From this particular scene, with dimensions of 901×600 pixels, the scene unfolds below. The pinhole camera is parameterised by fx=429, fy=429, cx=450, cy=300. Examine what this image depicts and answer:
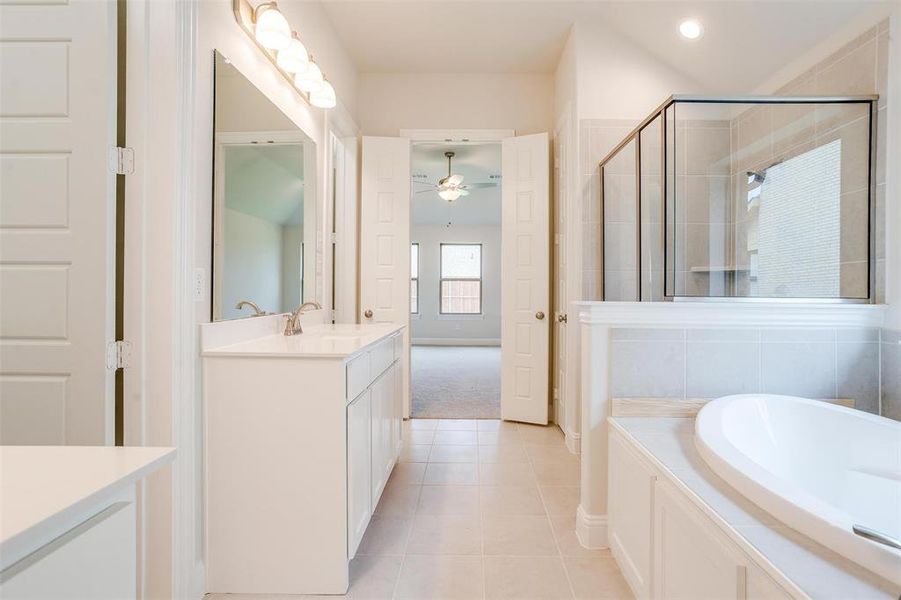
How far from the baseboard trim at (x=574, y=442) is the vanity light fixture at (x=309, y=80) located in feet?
9.01

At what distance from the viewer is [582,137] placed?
305cm

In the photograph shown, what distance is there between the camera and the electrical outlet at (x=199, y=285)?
1548 mm

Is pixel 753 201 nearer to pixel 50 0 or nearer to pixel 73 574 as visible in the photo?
pixel 73 574

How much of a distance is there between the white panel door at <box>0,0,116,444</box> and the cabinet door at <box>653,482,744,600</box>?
5.87 ft

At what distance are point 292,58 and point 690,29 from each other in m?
2.43

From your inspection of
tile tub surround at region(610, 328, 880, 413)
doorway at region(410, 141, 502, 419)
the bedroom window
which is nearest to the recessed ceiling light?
tile tub surround at region(610, 328, 880, 413)

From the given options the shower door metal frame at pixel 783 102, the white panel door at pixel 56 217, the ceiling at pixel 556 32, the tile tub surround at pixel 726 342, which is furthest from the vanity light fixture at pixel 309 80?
the tile tub surround at pixel 726 342

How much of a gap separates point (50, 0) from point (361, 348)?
156cm

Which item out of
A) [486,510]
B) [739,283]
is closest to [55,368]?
[486,510]

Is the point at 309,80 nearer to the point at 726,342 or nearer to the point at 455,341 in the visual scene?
the point at 726,342

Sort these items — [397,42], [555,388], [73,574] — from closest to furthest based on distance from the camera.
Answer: [73,574] < [397,42] < [555,388]

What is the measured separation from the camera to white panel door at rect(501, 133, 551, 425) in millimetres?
3605

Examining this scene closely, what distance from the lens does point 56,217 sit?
55.8 inches

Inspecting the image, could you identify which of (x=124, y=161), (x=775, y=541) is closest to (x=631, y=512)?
(x=775, y=541)
